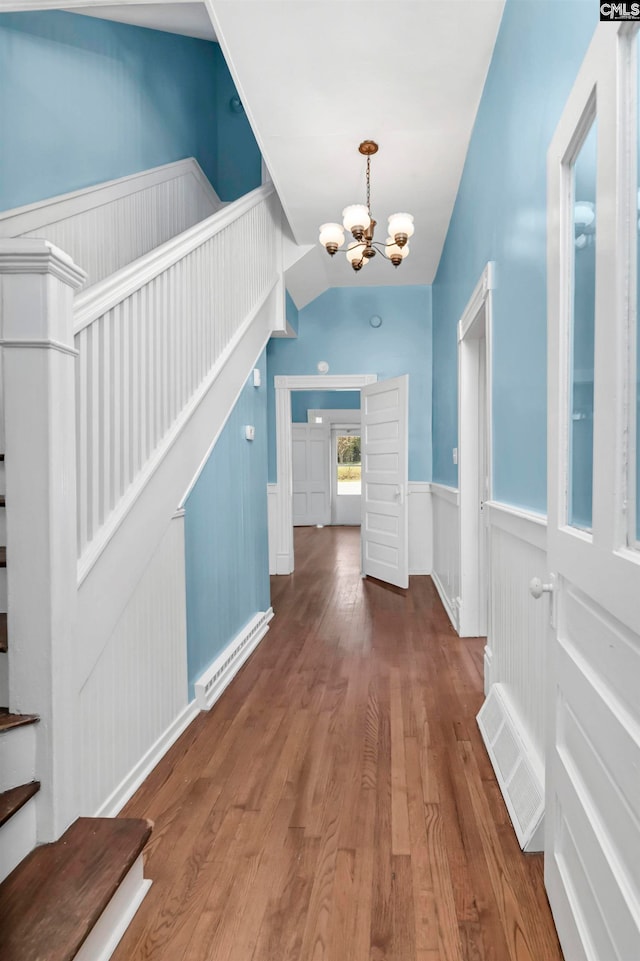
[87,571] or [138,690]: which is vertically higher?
[87,571]

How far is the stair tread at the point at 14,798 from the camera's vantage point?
1.43 meters

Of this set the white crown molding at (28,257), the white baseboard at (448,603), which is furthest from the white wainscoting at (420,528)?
the white crown molding at (28,257)

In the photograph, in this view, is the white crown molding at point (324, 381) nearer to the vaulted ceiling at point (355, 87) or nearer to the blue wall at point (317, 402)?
the vaulted ceiling at point (355, 87)

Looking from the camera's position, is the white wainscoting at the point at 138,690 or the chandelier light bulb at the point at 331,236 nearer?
the white wainscoting at the point at 138,690

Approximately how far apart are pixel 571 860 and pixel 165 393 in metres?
2.10

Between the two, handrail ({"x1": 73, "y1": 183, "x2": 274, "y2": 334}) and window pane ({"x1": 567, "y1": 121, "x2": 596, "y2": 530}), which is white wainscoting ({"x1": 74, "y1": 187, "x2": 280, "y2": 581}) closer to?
handrail ({"x1": 73, "y1": 183, "x2": 274, "y2": 334})

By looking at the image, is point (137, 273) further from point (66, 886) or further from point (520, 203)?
point (66, 886)

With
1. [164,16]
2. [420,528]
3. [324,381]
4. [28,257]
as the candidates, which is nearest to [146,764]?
[28,257]

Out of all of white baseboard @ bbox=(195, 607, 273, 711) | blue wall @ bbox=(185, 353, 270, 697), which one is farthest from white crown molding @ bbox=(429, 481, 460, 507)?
white baseboard @ bbox=(195, 607, 273, 711)

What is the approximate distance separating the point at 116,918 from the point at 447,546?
3.89 m

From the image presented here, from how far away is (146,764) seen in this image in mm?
2285

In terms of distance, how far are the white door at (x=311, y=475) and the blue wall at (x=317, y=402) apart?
30cm

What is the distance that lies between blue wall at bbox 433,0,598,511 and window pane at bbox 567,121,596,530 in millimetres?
416

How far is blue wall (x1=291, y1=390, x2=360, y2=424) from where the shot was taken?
11.3 m
